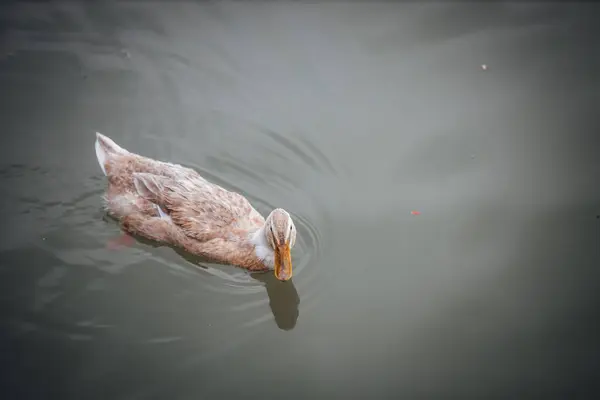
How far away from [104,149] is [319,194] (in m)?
2.48

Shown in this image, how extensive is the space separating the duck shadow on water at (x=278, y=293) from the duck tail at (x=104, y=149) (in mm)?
910

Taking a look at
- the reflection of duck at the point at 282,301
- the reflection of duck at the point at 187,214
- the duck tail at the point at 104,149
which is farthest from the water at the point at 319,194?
the duck tail at the point at 104,149

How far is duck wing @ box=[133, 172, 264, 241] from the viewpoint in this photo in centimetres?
586

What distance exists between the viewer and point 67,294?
214 inches

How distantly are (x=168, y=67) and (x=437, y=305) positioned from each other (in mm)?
4765

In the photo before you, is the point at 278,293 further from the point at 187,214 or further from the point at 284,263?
the point at 187,214

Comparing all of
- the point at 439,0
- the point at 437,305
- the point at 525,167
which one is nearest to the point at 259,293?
the point at 437,305

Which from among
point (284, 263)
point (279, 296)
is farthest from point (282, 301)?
point (284, 263)

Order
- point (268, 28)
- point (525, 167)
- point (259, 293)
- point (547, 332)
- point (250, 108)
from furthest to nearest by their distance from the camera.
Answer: point (268, 28) < point (250, 108) < point (525, 167) < point (259, 293) < point (547, 332)

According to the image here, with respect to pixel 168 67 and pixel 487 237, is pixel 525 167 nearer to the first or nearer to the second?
pixel 487 237

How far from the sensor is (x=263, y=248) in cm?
577

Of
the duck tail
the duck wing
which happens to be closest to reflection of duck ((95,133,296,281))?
the duck wing

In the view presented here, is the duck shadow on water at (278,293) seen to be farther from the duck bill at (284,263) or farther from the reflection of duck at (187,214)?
the duck bill at (284,263)

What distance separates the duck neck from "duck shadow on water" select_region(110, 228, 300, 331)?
18 centimetres
